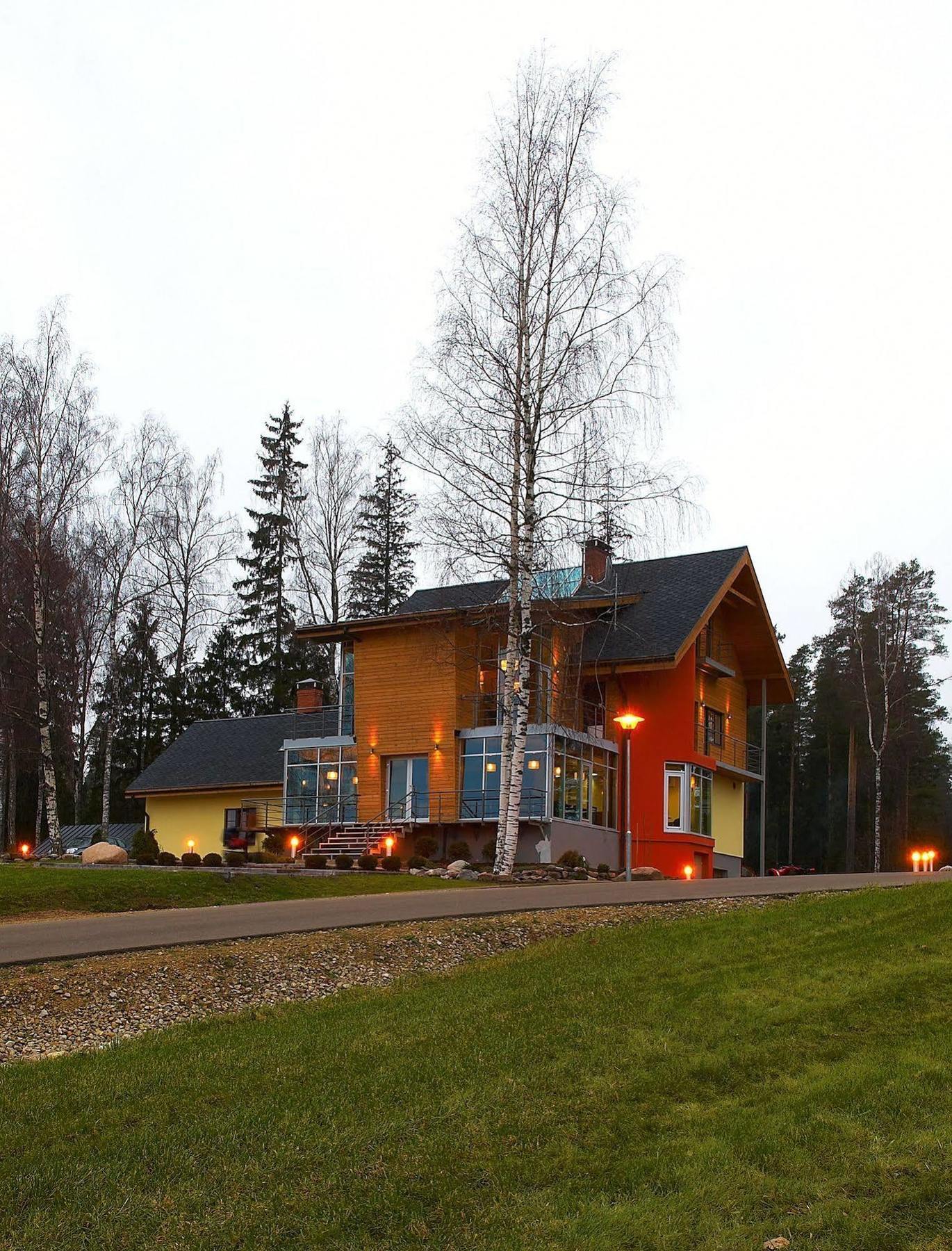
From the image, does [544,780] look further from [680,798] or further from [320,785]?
[320,785]

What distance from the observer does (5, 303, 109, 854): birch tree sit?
24.7 m

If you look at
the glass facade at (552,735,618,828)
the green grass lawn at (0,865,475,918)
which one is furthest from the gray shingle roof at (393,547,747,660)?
the green grass lawn at (0,865,475,918)

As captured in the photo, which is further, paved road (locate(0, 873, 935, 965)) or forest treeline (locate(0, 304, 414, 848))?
forest treeline (locate(0, 304, 414, 848))

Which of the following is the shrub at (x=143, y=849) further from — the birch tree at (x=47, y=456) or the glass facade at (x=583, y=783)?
the glass facade at (x=583, y=783)

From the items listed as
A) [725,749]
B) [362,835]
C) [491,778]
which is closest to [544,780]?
[491,778]

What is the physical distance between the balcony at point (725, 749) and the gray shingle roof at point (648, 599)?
2.81 metres

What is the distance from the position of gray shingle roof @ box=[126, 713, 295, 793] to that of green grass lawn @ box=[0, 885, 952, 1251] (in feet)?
85.1

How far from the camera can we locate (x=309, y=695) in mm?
35500

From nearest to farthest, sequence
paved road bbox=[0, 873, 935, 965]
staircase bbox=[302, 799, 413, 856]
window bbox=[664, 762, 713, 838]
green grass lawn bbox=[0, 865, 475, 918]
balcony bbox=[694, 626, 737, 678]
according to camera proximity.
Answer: paved road bbox=[0, 873, 935, 965]
green grass lawn bbox=[0, 865, 475, 918]
staircase bbox=[302, 799, 413, 856]
window bbox=[664, 762, 713, 838]
balcony bbox=[694, 626, 737, 678]

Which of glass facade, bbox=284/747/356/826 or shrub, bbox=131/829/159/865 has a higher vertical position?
glass facade, bbox=284/747/356/826

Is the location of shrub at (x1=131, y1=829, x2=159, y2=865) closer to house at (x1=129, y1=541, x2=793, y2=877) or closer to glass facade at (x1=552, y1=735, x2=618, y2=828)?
house at (x1=129, y1=541, x2=793, y2=877)

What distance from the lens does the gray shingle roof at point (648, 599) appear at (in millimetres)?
28922

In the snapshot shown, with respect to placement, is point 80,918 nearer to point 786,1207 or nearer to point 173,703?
point 786,1207

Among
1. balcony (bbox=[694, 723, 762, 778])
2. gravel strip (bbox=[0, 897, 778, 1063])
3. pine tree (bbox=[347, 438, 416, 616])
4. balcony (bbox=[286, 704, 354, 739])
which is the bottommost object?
gravel strip (bbox=[0, 897, 778, 1063])
